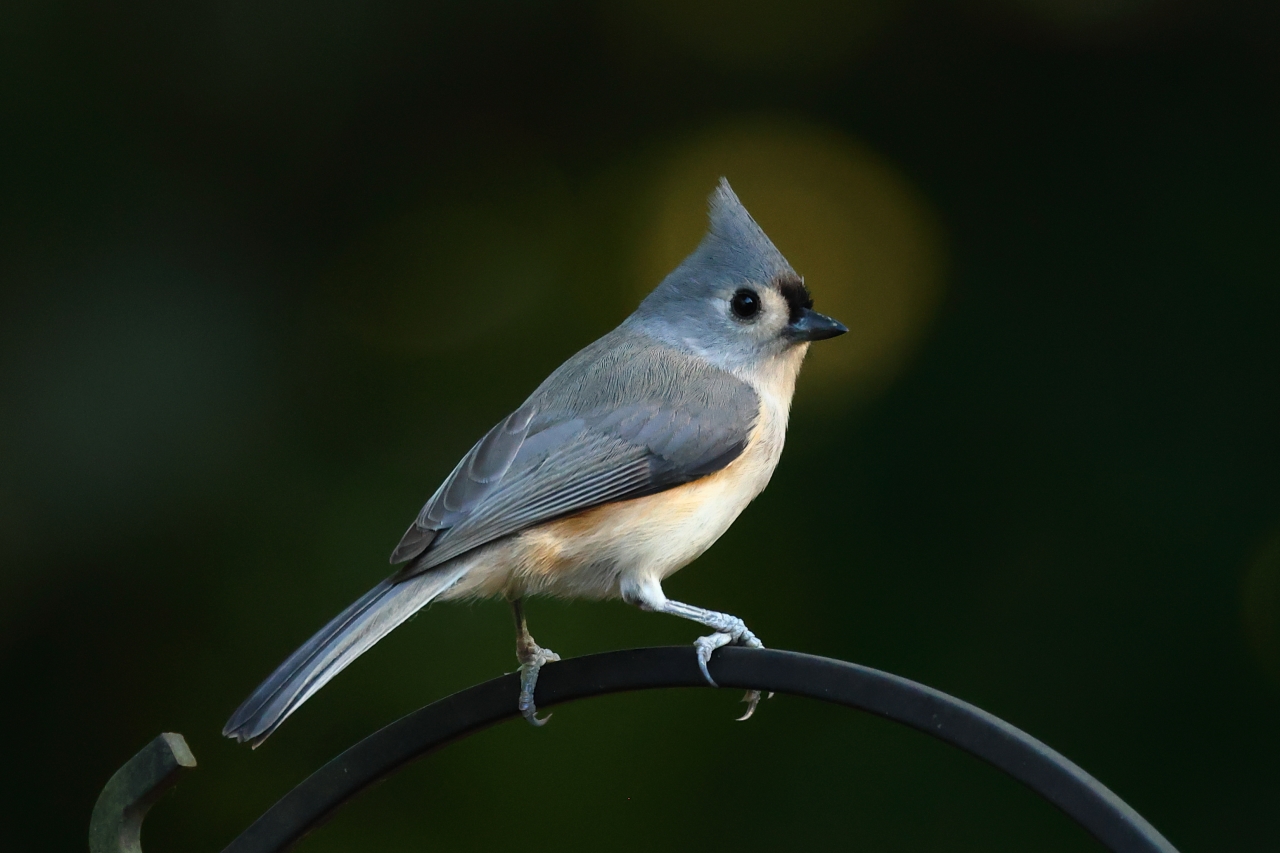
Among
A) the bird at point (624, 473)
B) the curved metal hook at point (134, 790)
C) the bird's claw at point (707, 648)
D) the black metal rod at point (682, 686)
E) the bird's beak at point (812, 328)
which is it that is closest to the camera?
the black metal rod at point (682, 686)

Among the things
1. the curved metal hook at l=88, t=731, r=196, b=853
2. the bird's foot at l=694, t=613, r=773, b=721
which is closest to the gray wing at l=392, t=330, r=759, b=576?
the bird's foot at l=694, t=613, r=773, b=721

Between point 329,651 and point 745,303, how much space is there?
1.02 m

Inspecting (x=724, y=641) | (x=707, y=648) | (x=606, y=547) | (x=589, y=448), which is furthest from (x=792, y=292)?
(x=707, y=648)

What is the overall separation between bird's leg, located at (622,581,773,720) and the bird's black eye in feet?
1.87

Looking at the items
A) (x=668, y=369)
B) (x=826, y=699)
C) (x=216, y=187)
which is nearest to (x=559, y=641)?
(x=668, y=369)

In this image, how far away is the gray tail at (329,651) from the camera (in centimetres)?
139

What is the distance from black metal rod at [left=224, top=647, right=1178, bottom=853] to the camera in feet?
3.66

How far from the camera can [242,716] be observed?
140 centimetres

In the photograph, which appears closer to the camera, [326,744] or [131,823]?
[131,823]

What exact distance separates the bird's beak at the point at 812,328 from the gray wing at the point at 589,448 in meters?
0.14

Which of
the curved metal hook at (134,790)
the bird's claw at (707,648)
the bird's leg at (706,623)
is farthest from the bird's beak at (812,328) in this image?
the curved metal hook at (134,790)

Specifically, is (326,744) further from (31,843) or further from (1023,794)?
(1023,794)

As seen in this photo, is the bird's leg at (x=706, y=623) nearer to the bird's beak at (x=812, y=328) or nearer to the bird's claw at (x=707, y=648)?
the bird's claw at (x=707, y=648)

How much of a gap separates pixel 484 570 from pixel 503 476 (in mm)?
141
